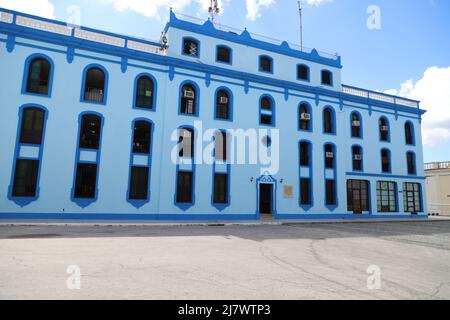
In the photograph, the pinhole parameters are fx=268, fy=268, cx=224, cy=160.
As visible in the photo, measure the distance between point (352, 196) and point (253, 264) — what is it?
20401 millimetres

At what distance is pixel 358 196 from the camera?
78.5ft

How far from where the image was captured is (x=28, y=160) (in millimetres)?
15281

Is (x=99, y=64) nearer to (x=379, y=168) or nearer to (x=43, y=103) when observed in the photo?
(x=43, y=103)

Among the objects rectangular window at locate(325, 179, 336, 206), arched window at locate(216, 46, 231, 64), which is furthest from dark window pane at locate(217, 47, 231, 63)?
rectangular window at locate(325, 179, 336, 206)

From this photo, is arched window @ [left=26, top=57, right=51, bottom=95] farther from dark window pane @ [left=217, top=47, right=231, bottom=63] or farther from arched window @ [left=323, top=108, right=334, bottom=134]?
arched window @ [left=323, top=108, right=334, bottom=134]

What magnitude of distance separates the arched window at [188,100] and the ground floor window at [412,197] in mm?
21502

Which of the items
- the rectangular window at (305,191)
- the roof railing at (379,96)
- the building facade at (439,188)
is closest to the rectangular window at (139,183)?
the rectangular window at (305,191)

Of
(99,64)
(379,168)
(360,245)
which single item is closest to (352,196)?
(379,168)

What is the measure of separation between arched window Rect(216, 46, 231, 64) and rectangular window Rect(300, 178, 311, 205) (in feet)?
36.9

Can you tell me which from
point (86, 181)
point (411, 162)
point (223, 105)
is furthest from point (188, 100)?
point (411, 162)

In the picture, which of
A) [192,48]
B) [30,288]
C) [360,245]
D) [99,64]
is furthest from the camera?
[192,48]

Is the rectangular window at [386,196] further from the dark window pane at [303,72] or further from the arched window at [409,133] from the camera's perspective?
the dark window pane at [303,72]

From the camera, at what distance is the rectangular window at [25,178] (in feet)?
48.9

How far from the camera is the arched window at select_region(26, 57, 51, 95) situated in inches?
628
